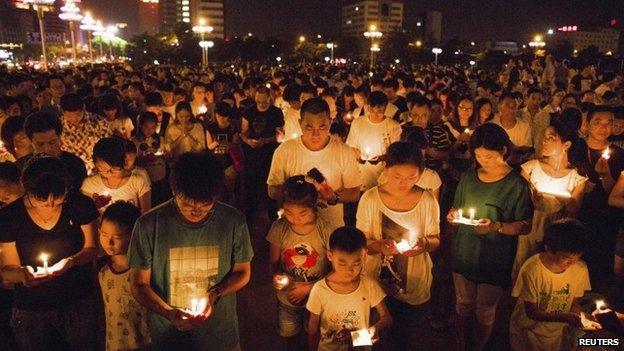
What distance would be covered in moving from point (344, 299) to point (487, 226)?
1232mm

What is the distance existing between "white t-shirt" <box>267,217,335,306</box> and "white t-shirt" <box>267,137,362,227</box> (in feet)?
2.62

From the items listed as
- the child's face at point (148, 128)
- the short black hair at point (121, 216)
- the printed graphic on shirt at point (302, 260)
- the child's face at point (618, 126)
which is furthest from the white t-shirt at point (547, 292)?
the child's face at point (148, 128)

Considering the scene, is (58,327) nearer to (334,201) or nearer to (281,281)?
(281,281)

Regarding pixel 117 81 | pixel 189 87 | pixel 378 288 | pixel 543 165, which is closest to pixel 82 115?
pixel 378 288

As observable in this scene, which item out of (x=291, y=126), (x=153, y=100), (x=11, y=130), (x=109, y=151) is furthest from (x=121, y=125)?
(x=109, y=151)

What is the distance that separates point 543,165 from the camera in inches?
190

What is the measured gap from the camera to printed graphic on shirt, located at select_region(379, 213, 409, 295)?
380 centimetres

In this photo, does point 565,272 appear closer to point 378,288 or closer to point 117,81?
point 378,288

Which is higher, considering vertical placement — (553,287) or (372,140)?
(372,140)

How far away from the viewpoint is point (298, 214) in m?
3.76

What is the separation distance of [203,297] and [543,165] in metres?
3.43

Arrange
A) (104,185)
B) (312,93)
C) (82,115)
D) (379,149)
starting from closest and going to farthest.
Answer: (104,185) → (82,115) → (379,149) → (312,93)

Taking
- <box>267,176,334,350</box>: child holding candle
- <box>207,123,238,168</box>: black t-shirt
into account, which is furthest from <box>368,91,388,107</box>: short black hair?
<box>267,176,334,350</box>: child holding candle

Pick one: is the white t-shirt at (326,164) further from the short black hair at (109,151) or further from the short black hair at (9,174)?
the short black hair at (9,174)
